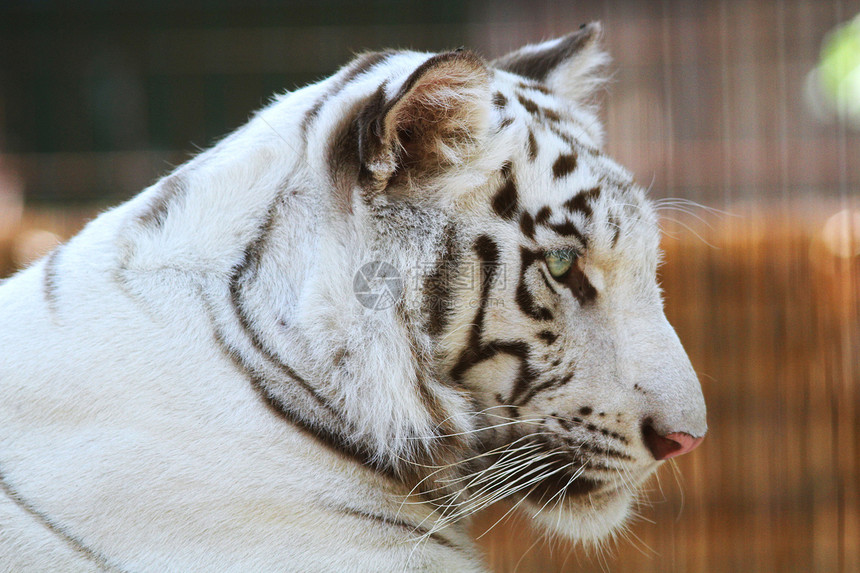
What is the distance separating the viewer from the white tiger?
2.43ft

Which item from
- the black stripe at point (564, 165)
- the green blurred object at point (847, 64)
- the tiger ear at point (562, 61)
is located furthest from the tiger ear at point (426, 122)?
the green blurred object at point (847, 64)

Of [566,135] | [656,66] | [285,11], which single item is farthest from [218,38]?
[566,135]

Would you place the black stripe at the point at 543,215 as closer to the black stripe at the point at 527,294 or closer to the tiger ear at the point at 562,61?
the black stripe at the point at 527,294

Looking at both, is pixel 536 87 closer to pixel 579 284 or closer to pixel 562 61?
pixel 562 61

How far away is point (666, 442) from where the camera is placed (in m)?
0.87

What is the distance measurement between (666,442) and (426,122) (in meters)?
0.47

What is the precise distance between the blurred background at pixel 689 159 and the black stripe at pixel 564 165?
30cm

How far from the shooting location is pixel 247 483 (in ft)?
2.45

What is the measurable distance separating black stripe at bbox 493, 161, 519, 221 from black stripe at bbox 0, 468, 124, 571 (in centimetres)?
55

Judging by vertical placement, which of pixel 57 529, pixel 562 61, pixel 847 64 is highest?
pixel 847 64

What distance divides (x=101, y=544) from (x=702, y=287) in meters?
1.60

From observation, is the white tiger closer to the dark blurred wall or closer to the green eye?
the green eye

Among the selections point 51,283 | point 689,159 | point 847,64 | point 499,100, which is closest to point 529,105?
point 499,100

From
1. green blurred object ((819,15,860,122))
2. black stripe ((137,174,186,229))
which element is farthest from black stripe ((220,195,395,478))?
green blurred object ((819,15,860,122))
